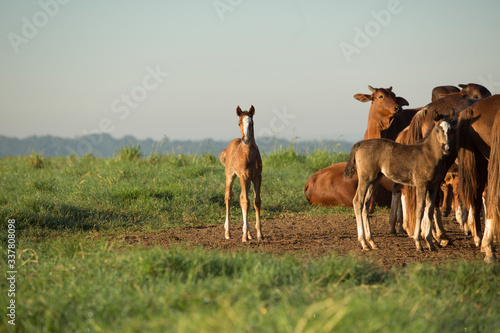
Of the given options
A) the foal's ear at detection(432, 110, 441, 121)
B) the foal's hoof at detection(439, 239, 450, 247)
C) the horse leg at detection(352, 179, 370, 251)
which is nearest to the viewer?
the foal's ear at detection(432, 110, 441, 121)

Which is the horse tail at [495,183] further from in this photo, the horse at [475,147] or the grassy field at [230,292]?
the grassy field at [230,292]

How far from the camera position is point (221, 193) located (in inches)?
446

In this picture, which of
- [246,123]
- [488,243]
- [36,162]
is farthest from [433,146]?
[36,162]

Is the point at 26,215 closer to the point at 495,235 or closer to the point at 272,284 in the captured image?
the point at 272,284

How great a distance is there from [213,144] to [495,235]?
1259 centimetres

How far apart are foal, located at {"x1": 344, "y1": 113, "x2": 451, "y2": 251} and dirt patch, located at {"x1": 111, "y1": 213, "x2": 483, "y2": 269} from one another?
1.23 feet

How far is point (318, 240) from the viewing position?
25.7ft

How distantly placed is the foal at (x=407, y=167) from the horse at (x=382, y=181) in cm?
258

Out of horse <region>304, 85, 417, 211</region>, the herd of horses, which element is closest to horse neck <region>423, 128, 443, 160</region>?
the herd of horses

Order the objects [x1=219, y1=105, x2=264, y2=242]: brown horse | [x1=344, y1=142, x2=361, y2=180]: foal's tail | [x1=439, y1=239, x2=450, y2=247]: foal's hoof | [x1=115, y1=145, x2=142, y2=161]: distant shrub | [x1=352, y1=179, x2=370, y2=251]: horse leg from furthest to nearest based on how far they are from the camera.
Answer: [x1=115, y1=145, x2=142, y2=161]: distant shrub → [x1=439, y1=239, x2=450, y2=247]: foal's hoof → [x1=219, y1=105, x2=264, y2=242]: brown horse → [x1=344, y1=142, x2=361, y2=180]: foal's tail → [x1=352, y1=179, x2=370, y2=251]: horse leg

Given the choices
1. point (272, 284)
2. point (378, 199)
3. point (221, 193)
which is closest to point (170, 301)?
point (272, 284)

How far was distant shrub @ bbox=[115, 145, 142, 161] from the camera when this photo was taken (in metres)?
16.3

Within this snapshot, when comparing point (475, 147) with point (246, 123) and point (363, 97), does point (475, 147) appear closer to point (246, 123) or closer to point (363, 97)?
point (246, 123)

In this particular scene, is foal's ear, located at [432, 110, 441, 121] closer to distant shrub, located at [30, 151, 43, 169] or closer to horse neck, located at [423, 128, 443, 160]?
horse neck, located at [423, 128, 443, 160]
